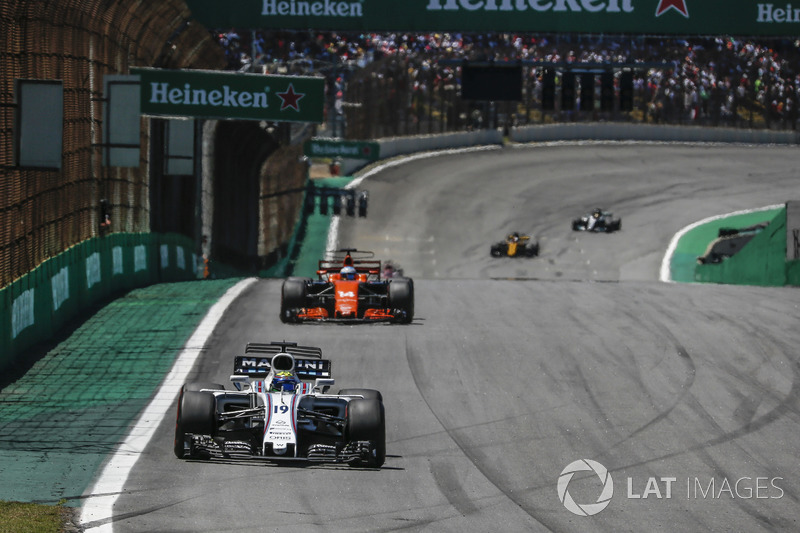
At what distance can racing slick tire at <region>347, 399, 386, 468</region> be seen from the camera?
445 inches

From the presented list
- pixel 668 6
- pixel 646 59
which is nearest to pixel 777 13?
pixel 668 6

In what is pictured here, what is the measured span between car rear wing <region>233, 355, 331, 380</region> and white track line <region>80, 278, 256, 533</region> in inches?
48.8

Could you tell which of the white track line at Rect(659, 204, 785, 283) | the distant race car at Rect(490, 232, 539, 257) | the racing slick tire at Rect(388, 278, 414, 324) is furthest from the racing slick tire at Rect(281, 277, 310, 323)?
the distant race car at Rect(490, 232, 539, 257)

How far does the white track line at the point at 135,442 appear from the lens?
389 inches

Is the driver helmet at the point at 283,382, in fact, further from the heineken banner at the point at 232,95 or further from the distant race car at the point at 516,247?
the distant race car at the point at 516,247

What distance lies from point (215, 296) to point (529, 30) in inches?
437

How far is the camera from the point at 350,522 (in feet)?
32.8

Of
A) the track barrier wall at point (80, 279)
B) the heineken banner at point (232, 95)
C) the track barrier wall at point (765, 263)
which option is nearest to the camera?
the track barrier wall at point (80, 279)

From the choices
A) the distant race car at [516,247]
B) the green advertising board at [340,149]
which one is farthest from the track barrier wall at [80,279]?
the distant race car at [516,247]

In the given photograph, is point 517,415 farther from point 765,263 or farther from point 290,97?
point 765,263

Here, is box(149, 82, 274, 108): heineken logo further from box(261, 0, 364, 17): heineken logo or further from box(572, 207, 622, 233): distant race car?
box(572, 207, 622, 233): distant race car

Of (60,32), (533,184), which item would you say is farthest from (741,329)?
(533,184)

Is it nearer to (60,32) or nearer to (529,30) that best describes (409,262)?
(529,30)

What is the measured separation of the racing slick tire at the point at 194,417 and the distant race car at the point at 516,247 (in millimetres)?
27834
